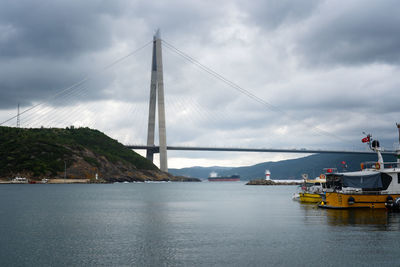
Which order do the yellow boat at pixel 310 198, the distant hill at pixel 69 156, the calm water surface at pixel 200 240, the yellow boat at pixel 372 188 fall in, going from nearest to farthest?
the calm water surface at pixel 200 240 < the yellow boat at pixel 372 188 < the yellow boat at pixel 310 198 < the distant hill at pixel 69 156

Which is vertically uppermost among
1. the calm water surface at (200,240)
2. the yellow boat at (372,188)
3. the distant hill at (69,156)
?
the distant hill at (69,156)

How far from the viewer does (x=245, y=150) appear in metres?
155

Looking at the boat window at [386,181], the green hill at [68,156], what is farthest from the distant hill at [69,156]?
the boat window at [386,181]

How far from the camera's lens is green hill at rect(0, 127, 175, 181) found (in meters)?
125

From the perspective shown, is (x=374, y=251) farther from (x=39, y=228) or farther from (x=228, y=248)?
(x=39, y=228)

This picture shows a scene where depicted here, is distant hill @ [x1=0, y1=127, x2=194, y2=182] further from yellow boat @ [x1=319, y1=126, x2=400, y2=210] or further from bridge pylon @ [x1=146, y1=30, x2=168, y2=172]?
yellow boat @ [x1=319, y1=126, x2=400, y2=210]

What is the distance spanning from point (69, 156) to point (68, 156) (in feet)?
1.74

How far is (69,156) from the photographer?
13538cm

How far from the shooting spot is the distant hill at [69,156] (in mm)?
124938

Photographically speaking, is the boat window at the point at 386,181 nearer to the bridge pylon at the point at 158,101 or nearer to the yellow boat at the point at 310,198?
the yellow boat at the point at 310,198

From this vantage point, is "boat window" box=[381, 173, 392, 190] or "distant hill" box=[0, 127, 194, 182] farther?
"distant hill" box=[0, 127, 194, 182]

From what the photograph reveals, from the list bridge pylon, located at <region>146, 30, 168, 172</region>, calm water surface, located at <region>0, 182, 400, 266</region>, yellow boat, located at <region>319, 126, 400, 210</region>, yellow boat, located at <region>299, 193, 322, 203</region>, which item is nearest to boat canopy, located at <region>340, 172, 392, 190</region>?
yellow boat, located at <region>319, 126, 400, 210</region>

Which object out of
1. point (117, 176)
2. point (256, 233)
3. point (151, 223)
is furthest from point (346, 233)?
point (117, 176)

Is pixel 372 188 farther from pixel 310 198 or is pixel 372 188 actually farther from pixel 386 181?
pixel 310 198
